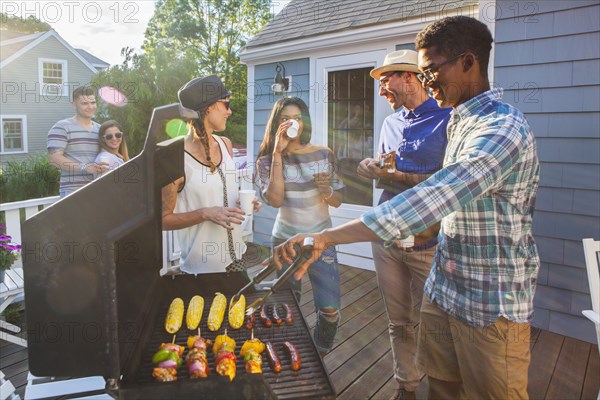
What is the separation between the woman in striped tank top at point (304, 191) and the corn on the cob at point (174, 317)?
2.99ft

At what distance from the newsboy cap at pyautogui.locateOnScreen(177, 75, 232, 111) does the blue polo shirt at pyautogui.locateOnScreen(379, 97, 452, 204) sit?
0.96m

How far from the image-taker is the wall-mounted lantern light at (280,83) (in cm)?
497

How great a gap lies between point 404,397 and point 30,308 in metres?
1.90

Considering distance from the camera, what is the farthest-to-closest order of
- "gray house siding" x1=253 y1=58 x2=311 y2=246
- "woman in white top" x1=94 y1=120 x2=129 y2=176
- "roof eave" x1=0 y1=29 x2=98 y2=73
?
"roof eave" x1=0 y1=29 x2=98 y2=73, "gray house siding" x1=253 y1=58 x2=311 y2=246, "woman in white top" x1=94 y1=120 x2=129 y2=176

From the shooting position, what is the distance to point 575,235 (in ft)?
10.0

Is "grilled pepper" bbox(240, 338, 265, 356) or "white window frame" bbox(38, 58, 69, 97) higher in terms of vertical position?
"white window frame" bbox(38, 58, 69, 97)

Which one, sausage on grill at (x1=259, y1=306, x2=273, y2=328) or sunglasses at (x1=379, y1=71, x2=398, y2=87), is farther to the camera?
sunglasses at (x1=379, y1=71, x2=398, y2=87)

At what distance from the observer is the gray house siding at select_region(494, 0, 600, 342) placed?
→ 2.95 metres

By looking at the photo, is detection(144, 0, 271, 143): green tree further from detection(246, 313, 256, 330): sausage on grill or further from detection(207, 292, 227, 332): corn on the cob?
detection(246, 313, 256, 330): sausage on grill

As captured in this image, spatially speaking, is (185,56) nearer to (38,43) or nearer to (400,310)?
(38,43)

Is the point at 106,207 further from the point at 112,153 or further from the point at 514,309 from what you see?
the point at 112,153

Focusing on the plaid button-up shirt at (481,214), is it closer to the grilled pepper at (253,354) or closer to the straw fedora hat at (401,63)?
the grilled pepper at (253,354)

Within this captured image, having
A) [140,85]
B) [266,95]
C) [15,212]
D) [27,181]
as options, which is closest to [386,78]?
[266,95]

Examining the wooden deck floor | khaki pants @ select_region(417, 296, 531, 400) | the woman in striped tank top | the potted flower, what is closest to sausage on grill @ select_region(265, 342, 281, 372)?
khaki pants @ select_region(417, 296, 531, 400)
